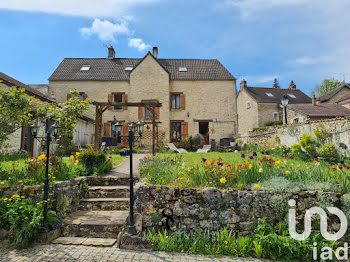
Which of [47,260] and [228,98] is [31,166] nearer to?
[47,260]

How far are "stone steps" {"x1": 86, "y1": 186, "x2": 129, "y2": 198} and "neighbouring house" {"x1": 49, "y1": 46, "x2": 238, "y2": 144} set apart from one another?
11950 millimetres

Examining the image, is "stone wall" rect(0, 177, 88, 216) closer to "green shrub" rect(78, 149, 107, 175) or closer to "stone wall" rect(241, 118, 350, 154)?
"green shrub" rect(78, 149, 107, 175)

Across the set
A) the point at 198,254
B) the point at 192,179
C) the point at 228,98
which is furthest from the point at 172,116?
the point at 198,254

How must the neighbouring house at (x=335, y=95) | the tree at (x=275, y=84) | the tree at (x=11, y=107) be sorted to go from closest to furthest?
the tree at (x=11, y=107), the neighbouring house at (x=335, y=95), the tree at (x=275, y=84)

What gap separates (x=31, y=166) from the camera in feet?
17.1

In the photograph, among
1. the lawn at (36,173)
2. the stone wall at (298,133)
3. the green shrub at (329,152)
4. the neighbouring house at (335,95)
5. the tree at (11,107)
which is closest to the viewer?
the lawn at (36,173)

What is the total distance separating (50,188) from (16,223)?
82cm

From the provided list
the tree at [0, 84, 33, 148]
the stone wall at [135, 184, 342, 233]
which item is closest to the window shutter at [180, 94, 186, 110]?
the tree at [0, 84, 33, 148]

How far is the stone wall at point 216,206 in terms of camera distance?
12.7 ft

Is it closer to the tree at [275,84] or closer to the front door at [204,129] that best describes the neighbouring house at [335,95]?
the front door at [204,129]

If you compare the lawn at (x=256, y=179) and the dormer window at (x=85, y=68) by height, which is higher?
the dormer window at (x=85, y=68)

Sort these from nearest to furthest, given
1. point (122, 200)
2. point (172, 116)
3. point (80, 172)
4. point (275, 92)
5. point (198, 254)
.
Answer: point (198, 254), point (122, 200), point (80, 172), point (172, 116), point (275, 92)

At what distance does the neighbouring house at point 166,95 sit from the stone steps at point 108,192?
12.0 meters
